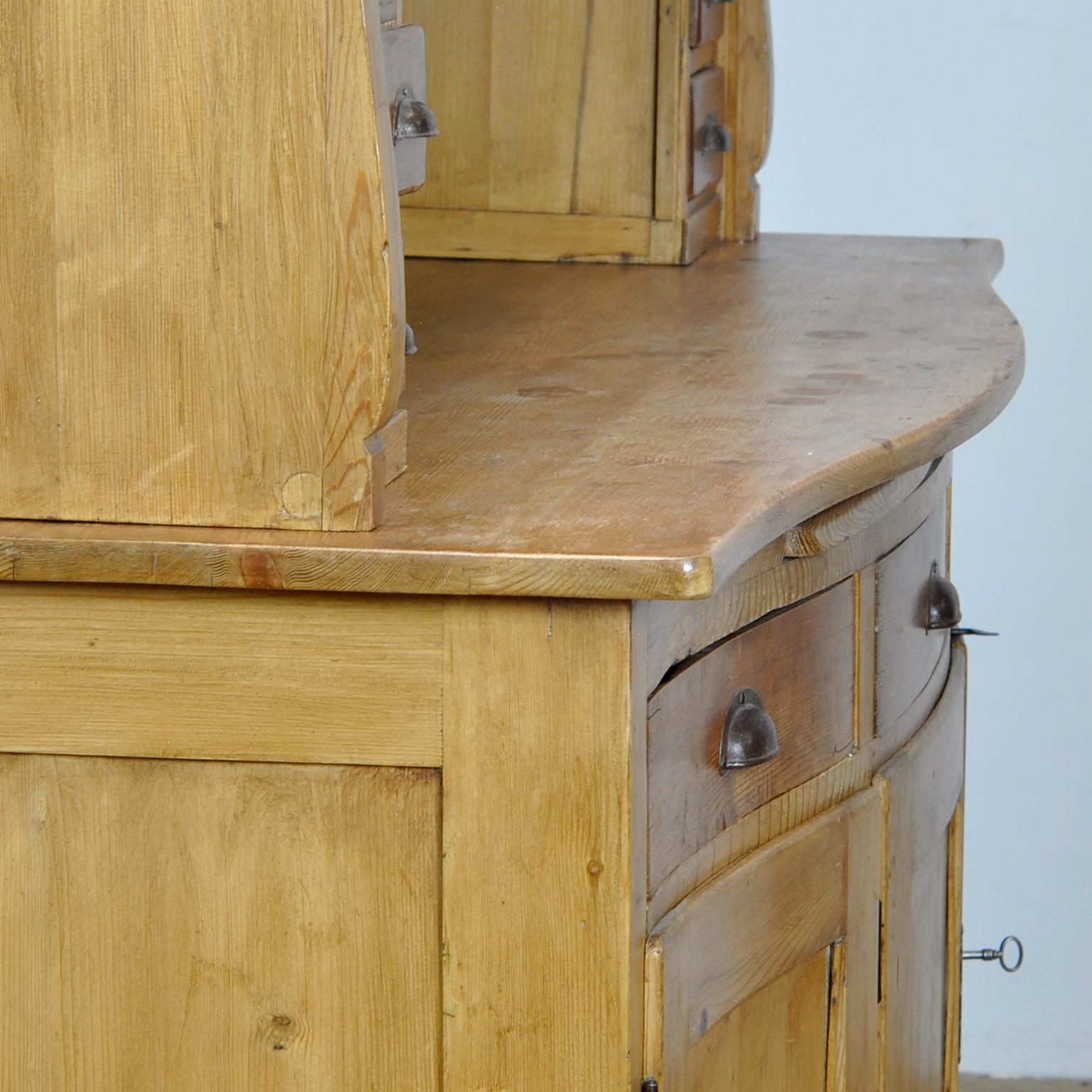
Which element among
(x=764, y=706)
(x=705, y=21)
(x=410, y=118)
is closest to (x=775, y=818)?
(x=764, y=706)

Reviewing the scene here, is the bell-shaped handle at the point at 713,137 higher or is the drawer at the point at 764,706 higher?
the bell-shaped handle at the point at 713,137

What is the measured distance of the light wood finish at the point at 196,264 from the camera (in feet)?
A: 2.88

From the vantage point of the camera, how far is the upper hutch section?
6.17 ft

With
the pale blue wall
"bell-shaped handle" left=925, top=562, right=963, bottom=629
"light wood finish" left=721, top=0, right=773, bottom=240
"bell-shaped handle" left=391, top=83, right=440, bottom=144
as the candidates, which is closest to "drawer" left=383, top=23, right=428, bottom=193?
"bell-shaped handle" left=391, top=83, right=440, bottom=144

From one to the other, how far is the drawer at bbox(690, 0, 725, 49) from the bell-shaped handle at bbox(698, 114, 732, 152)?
0.08 m

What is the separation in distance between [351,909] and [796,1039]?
40 centimetres

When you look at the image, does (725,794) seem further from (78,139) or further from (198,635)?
(78,139)

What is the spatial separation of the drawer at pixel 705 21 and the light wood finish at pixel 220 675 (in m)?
1.14

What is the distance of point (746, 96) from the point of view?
2.07m

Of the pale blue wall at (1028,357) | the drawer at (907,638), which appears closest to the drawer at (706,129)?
the pale blue wall at (1028,357)

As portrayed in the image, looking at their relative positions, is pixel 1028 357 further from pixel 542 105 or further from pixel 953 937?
pixel 953 937

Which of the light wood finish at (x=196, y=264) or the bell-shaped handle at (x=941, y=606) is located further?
the bell-shaped handle at (x=941, y=606)

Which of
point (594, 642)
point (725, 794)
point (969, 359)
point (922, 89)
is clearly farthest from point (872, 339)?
point (922, 89)

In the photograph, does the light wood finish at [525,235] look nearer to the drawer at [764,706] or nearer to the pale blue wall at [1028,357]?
the pale blue wall at [1028,357]
